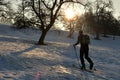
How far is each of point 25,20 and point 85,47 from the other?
74.3ft

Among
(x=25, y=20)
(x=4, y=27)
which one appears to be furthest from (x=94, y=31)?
(x=25, y=20)

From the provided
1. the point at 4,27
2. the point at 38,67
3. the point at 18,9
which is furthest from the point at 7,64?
the point at 4,27

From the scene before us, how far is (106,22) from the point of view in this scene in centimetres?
8175

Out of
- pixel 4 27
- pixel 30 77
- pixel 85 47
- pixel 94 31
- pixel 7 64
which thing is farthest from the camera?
pixel 94 31

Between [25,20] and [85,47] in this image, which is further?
[25,20]

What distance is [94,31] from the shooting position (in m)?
78.7

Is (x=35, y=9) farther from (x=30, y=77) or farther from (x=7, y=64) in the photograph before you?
(x=30, y=77)

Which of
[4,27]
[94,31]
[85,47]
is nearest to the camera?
[85,47]

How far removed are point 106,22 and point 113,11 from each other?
3957mm

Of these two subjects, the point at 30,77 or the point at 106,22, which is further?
the point at 106,22

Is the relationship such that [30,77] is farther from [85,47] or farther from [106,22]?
[106,22]

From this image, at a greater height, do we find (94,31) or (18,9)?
(18,9)

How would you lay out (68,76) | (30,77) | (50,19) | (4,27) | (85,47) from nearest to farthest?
(30,77) → (68,76) → (85,47) → (50,19) → (4,27)

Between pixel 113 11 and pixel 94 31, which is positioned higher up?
pixel 113 11
